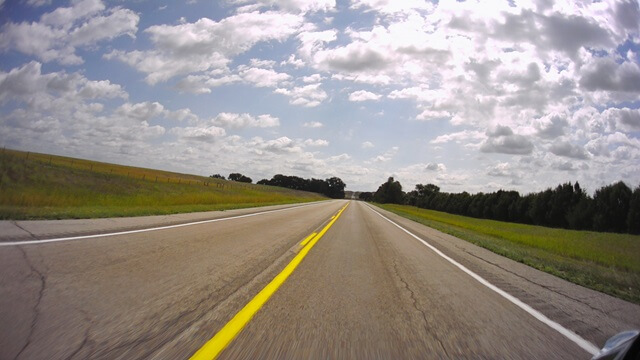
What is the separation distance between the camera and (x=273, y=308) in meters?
4.41

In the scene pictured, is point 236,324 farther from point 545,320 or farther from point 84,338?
point 545,320

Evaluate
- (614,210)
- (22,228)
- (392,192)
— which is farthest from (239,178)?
(22,228)

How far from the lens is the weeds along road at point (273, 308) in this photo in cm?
322

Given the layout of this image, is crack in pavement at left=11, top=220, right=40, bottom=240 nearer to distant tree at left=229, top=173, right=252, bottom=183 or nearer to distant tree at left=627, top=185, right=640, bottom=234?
distant tree at left=627, top=185, right=640, bottom=234

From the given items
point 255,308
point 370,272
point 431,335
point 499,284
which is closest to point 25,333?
point 255,308

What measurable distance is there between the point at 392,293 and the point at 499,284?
8.30 feet

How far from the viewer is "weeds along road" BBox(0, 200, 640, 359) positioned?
322 centimetres

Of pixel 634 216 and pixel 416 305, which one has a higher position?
pixel 634 216

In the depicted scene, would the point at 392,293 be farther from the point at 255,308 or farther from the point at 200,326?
the point at 200,326

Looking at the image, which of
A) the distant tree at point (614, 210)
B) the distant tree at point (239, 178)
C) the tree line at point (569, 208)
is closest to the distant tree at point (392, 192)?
Answer: the distant tree at point (239, 178)

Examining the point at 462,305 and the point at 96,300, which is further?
the point at 462,305

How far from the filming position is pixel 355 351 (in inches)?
129

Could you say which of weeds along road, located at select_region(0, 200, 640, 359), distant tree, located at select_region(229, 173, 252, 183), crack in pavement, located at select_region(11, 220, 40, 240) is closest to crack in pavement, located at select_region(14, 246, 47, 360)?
weeds along road, located at select_region(0, 200, 640, 359)

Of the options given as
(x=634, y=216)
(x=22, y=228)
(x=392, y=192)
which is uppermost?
(x=392, y=192)
